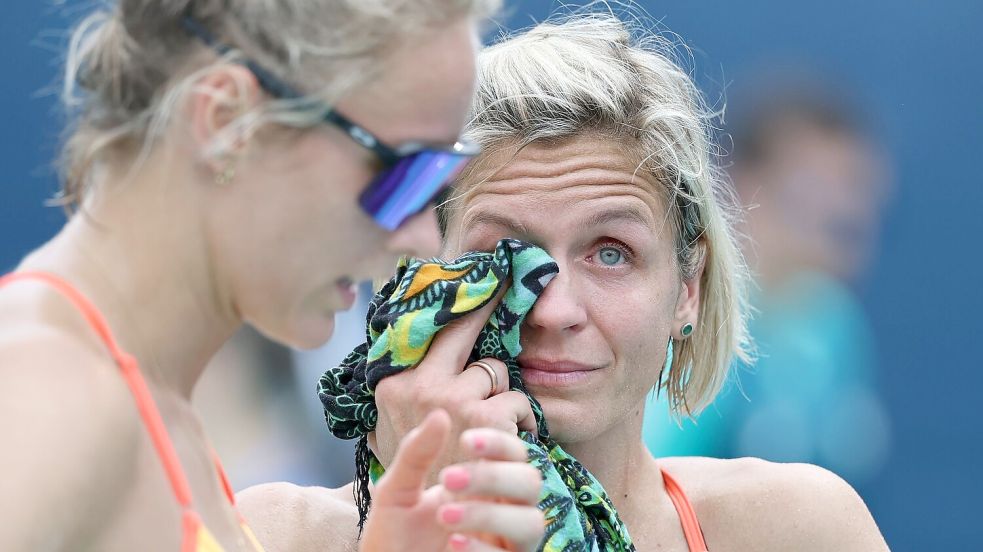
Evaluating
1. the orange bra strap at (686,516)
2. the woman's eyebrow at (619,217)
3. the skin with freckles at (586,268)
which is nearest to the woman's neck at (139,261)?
the skin with freckles at (586,268)

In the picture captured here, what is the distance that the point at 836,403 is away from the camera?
3916 millimetres

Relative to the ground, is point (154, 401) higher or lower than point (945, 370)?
higher

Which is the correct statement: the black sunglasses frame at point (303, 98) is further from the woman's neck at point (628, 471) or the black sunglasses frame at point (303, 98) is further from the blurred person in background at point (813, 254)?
the blurred person in background at point (813, 254)

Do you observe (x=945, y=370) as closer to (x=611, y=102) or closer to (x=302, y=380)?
(x=302, y=380)

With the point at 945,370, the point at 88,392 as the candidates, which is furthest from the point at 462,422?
the point at 945,370

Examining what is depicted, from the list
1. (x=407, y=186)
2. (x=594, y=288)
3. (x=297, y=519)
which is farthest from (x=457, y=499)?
(x=297, y=519)

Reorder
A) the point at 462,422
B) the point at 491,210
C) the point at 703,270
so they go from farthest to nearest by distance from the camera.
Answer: the point at 703,270, the point at 491,210, the point at 462,422

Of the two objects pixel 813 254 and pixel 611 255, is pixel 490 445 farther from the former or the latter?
pixel 813 254

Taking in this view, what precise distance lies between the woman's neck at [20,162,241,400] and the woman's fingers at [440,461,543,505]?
0.31 m

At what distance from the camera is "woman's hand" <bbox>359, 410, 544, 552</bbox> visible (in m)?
1.25

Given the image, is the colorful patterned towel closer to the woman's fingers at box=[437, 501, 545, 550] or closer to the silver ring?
the silver ring

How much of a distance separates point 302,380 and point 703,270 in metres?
1.76

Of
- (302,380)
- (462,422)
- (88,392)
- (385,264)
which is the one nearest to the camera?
(88,392)

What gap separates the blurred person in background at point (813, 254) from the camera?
3.89 meters
